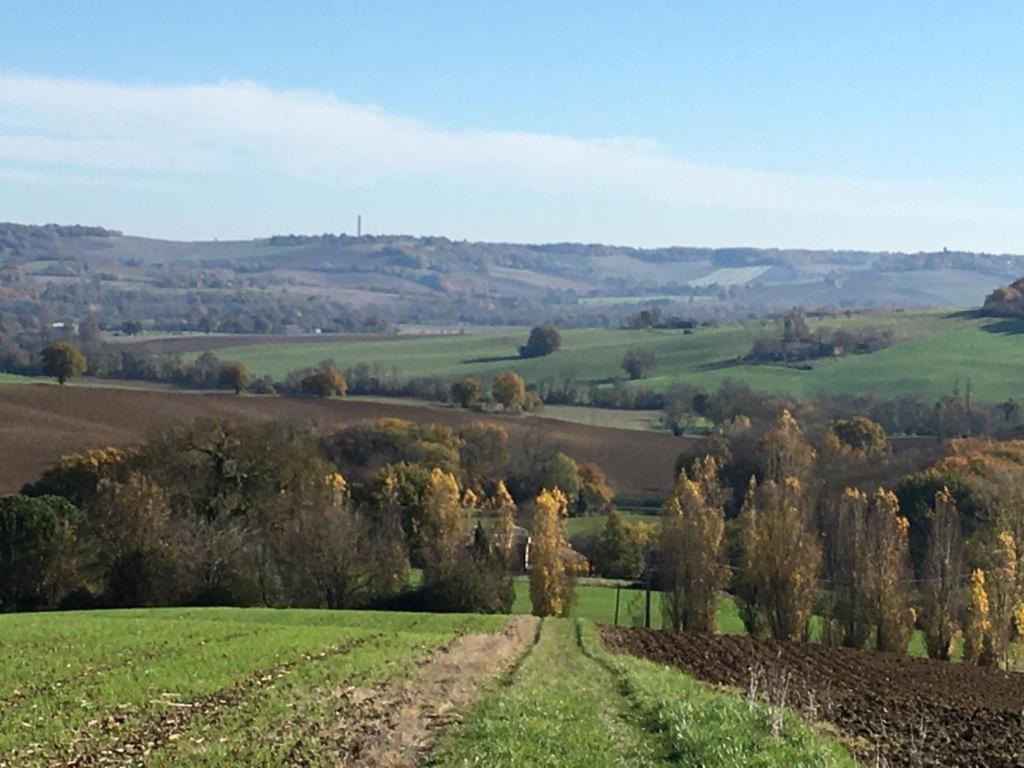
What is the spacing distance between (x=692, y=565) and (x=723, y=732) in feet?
143

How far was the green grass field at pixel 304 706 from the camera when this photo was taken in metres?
18.5

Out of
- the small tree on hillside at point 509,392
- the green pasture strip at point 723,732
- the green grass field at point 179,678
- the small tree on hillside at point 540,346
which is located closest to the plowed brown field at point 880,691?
the green pasture strip at point 723,732

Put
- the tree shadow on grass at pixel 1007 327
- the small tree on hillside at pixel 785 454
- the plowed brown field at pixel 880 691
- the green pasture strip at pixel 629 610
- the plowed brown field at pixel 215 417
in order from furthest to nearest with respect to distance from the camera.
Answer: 1. the tree shadow on grass at pixel 1007 327
2. the plowed brown field at pixel 215 417
3. the small tree on hillside at pixel 785 454
4. the green pasture strip at pixel 629 610
5. the plowed brown field at pixel 880 691

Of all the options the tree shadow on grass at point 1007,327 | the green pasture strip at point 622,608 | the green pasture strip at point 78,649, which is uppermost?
the green pasture strip at point 78,649

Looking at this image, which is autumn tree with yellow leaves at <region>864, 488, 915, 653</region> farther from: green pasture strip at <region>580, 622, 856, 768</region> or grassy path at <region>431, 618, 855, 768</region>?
green pasture strip at <region>580, 622, 856, 768</region>

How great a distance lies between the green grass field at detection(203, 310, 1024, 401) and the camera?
150000 mm

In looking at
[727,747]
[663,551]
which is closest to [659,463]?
[663,551]

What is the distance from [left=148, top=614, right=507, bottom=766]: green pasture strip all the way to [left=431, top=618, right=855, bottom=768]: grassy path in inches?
81.4

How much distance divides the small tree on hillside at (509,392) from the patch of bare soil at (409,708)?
109m

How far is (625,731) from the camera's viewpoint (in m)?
20.9

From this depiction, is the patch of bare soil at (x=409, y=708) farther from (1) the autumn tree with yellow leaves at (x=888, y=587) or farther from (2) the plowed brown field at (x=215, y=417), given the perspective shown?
(2) the plowed brown field at (x=215, y=417)

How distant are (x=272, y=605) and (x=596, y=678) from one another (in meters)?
36.6

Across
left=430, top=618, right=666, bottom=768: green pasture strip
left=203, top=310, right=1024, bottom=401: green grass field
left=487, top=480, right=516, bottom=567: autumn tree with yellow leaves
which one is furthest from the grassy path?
left=203, top=310, right=1024, bottom=401: green grass field

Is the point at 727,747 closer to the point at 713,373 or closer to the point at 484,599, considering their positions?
the point at 484,599
